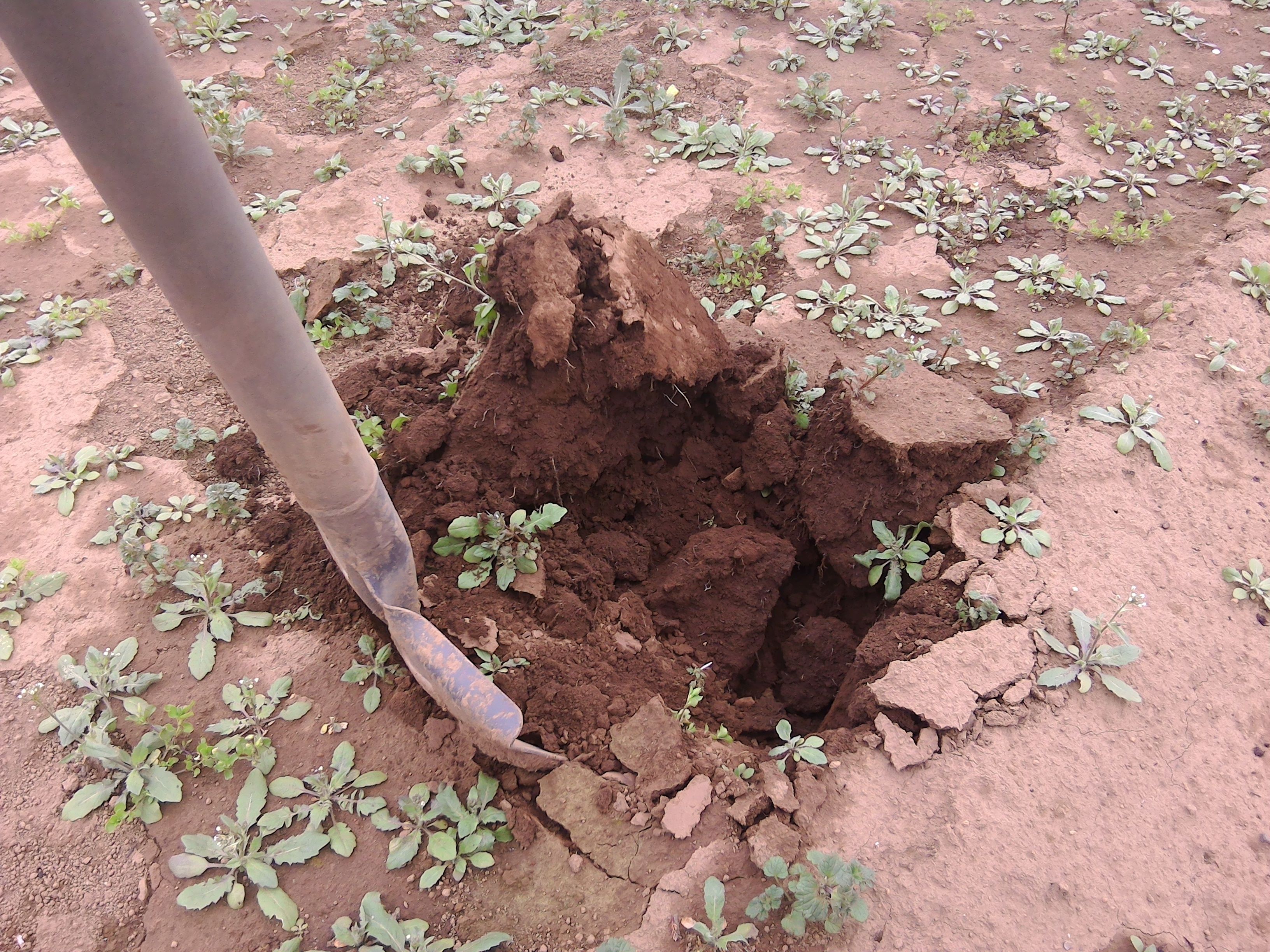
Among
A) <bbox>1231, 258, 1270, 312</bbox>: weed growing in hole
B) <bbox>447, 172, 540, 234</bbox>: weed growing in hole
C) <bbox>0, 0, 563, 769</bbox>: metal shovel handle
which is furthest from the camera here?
<bbox>447, 172, 540, 234</bbox>: weed growing in hole

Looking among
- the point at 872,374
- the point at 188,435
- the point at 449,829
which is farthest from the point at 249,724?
the point at 872,374

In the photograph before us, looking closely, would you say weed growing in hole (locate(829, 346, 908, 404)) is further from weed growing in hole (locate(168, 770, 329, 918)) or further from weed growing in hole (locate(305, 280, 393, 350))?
weed growing in hole (locate(168, 770, 329, 918))

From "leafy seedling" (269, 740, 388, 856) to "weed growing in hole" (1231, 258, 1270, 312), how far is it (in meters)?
4.89

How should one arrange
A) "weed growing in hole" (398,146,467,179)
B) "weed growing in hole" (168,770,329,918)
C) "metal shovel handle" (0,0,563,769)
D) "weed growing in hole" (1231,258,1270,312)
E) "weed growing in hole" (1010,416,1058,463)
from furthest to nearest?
"weed growing in hole" (398,146,467,179), "weed growing in hole" (1231,258,1270,312), "weed growing in hole" (1010,416,1058,463), "weed growing in hole" (168,770,329,918), "metal shovel handle" (0,0,563,769)

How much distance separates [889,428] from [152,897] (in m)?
3.18

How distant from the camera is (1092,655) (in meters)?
2.88

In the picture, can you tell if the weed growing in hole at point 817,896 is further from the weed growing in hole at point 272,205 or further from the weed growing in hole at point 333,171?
the weed growing in hole at point 333,171

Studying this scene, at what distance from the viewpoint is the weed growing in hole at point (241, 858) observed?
244 cm

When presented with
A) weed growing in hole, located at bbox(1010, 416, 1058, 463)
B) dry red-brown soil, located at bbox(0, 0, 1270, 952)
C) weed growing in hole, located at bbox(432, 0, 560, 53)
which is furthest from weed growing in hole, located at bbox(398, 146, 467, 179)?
weed growing in hole, located at bbox(1010, 416, 1058, 463)

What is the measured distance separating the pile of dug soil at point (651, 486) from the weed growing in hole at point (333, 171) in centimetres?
209

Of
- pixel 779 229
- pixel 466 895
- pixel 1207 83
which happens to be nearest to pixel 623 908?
pixel 466 895

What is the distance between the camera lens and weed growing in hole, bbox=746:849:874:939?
2.29 metres

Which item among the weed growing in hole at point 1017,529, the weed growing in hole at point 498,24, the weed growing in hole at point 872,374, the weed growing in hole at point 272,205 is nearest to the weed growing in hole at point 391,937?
the weed growing in hole at point 1017,529

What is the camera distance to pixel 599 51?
242 inches
